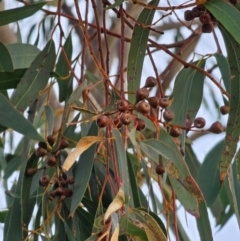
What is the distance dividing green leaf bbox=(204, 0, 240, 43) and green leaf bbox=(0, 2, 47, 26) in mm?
392

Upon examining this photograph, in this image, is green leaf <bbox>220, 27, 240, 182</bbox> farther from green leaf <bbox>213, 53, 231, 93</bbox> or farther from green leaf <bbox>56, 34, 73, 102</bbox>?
green leaf <bbox>56, 34, 73, 102</bbox>

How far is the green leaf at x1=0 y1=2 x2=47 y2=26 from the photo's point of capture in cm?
119

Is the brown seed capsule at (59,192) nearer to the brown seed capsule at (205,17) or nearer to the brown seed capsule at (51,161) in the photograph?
the brown seed capsule at (51,161)

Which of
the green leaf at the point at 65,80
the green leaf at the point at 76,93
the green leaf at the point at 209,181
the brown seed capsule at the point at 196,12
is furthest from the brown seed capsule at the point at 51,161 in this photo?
the green leaf at the point at 209,181

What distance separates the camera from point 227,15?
3.09 feet

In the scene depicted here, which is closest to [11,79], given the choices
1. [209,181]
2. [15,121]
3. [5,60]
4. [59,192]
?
[5,60]

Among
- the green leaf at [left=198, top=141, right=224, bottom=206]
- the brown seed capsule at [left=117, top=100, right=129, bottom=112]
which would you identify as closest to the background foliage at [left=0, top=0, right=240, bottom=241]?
the brown seed capsule at [left=117, top=100, right=129, bottom=112]

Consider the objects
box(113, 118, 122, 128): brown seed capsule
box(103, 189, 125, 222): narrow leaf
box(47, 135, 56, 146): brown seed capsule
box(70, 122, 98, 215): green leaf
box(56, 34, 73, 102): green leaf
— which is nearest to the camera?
box(103, 189, 125, 222): narrow leaf

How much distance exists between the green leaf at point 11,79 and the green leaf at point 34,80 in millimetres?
39

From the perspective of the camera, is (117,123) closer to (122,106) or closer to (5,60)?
(122,106)

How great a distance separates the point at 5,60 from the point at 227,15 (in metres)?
0.43

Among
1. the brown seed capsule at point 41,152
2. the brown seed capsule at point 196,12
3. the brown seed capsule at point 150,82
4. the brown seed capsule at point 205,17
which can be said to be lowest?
the brown seed capsule at point 41,152

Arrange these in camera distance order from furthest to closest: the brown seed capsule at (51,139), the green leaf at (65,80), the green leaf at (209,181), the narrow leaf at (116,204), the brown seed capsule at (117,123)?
the green leaf at (209,181)
the green leaf at (65,80)
the brown seed capsule at (51,139)
the brown seed capsule at (117,123)
the narrow leaf at (116,204)

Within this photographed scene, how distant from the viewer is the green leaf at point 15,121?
105cm
